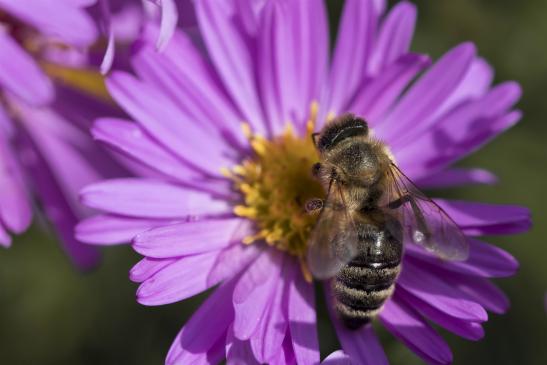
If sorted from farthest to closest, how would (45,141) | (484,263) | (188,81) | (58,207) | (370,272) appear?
(45,141) < (58,207) < (188,81) < (484,263) < (370,272)

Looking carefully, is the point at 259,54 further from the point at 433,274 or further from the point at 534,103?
the point at 534,103

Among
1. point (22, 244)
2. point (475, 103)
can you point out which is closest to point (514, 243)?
point (475, 103)

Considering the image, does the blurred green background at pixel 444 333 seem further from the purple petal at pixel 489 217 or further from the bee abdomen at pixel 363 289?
the bee abdomen at pixel 363 289

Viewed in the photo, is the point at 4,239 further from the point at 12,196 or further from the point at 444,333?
the point at 444,333

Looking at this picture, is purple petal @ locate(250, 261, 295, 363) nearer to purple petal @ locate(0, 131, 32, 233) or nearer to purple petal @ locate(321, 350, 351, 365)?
purple petal @ locate(321, 350, 351, 365)

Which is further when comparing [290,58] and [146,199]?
[290,58]

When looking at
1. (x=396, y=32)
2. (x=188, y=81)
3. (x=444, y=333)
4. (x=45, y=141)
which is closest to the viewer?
(x=188, y=81)

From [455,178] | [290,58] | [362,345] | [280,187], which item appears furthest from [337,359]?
[290,58]
